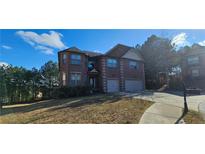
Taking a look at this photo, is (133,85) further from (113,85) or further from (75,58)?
(75,58)

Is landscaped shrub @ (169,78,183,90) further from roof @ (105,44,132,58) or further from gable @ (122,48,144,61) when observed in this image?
gable @ (122,48,144,61)

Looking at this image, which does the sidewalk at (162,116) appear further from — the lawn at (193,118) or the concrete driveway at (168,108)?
the lawn at (193,118)

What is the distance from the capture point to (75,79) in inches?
386

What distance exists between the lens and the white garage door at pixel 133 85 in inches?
396

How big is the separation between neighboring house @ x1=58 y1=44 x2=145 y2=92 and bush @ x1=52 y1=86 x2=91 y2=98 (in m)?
0.40

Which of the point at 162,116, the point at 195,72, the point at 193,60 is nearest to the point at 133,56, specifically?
the point at 193,60

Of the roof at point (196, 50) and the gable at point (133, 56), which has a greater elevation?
the gable at point (133, 56)

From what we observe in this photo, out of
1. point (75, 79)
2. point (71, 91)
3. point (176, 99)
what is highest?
point (75, 79)

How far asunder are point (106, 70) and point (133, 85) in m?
2.02

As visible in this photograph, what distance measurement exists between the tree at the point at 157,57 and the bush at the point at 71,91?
Answer: 11.5ft

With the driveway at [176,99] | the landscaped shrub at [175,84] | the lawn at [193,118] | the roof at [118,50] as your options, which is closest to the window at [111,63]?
the roof at [118,50]

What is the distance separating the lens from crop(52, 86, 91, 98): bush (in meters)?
8.34
